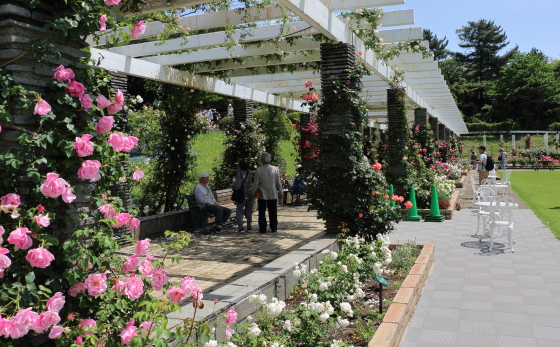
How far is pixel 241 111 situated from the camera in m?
10.9

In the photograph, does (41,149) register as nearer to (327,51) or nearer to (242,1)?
(242,1)

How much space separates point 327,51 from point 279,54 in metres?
2.12

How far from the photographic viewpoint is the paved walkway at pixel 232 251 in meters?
4.95

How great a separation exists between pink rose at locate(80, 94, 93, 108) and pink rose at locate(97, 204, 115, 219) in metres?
0.52

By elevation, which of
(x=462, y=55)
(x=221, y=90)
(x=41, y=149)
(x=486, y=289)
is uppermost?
(x=462, y=55)

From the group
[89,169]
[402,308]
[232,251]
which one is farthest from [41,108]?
[232,251]

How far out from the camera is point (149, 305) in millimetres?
2168

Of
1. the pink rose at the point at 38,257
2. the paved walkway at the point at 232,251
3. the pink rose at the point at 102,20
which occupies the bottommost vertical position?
the paved walkway at the point at 232,251

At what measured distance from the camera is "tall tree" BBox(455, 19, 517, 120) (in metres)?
56.8

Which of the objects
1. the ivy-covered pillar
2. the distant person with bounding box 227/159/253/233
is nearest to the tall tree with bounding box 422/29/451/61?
the ivy-covered pillar

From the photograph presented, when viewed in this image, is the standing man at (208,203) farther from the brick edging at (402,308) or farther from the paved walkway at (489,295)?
the brick edging at (402,308)

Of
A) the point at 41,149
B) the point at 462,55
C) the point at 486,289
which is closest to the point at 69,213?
the point at 41,149

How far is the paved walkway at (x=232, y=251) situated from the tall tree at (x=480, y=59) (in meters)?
53.9

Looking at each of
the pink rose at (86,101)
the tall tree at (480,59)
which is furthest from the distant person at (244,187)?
the tall tree at (480,59)
